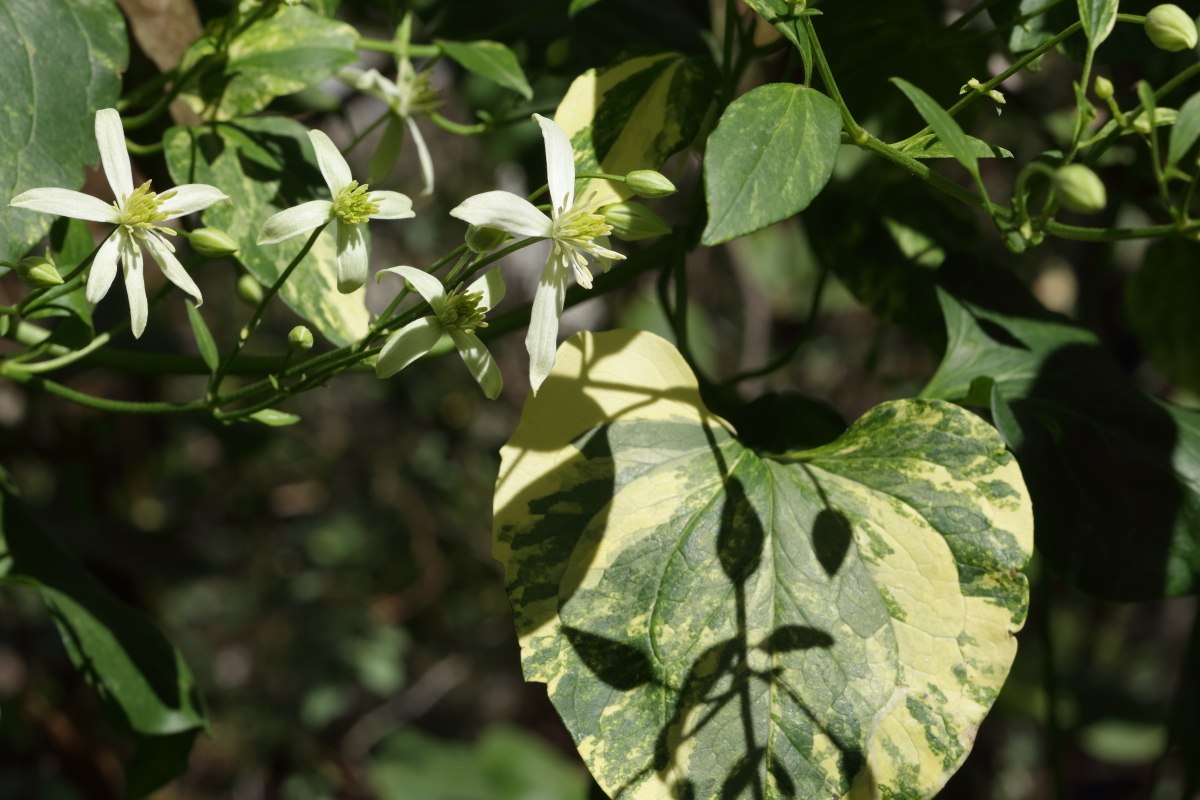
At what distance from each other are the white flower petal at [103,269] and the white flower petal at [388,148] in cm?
21

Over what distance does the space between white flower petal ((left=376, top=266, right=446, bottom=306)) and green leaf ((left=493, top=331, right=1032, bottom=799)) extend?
10cm

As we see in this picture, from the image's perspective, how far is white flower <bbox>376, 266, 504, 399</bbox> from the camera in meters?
0.38

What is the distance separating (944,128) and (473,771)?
1.87 metres

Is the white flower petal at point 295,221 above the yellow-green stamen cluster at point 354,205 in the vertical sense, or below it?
below

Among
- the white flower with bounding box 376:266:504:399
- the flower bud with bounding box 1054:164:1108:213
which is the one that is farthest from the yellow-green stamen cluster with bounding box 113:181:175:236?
the flower bud with bounding box 1054:164:1108:213

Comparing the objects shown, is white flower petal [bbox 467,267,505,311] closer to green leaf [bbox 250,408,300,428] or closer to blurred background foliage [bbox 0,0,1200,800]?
green leaf [bbox 250,408,300,428]

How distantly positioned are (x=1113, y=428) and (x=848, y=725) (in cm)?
Answer: 27

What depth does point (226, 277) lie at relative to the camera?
2.18 meters

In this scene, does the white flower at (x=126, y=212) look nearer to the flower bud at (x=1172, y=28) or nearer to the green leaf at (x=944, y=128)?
the green leaf at (x=944, y=128)

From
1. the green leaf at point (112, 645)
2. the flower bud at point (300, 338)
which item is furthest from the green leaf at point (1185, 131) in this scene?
the green leaf at point (112, 645)

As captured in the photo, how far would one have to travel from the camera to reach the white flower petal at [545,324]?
1.20ft

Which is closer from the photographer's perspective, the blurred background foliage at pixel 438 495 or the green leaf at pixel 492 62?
the green leaf at pixel 492 62

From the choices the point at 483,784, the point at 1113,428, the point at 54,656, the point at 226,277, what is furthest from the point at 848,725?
the point at 226,277

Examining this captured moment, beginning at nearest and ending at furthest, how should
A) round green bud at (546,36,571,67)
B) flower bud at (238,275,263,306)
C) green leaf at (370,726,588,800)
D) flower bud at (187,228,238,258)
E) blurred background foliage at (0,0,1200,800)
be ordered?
1. flower bud at (187,228,238,258)
2. flower bud at (238,275,263,306)
3. round green bud at (546,36,571,67)
4. blurred background foliage at (0,0,1200,800)
5. green leaf at (370,726,588,800)
